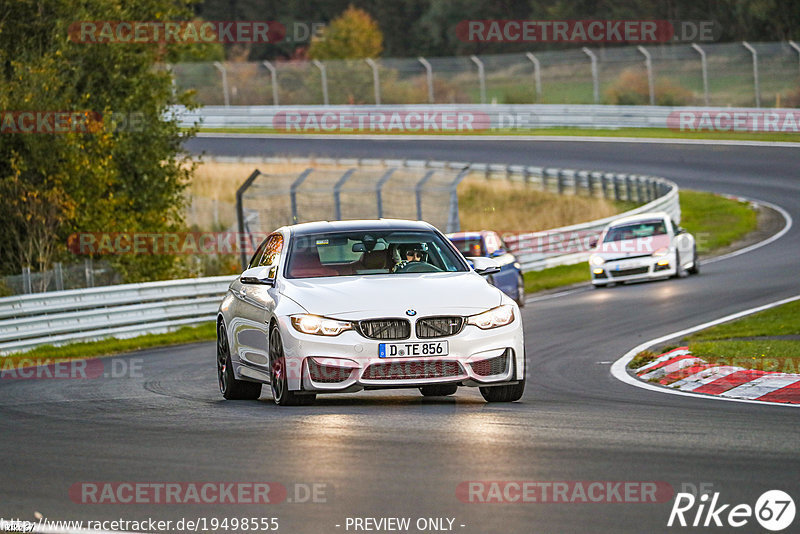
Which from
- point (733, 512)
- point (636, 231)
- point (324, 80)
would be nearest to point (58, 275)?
point (636, 231)

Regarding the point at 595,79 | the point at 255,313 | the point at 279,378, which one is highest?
the point at 595,79

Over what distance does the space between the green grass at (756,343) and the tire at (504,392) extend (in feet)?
9.95

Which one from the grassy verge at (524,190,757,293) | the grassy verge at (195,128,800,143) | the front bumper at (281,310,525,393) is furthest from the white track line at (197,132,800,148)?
the front bumper at (281,310,525,393)

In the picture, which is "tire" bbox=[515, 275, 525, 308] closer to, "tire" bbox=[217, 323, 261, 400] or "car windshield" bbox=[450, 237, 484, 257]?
"car windshield" bbox=[450, 237, 484, 257]

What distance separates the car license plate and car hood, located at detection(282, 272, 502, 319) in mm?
221

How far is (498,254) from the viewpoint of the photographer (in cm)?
2303

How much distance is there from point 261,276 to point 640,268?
16.4 meters

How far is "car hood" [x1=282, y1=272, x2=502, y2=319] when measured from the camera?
10266 millimetres

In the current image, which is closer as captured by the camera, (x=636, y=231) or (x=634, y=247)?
(x=634, y=247)

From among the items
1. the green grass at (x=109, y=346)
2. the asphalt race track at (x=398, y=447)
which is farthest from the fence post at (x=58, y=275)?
the asphalt race track at (x=398, y=447)

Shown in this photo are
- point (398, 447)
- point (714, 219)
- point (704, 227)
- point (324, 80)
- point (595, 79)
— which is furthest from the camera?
point (324, 80)

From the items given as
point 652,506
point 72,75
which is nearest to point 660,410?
point 652,506

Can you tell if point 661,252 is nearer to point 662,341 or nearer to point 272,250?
point 662,341

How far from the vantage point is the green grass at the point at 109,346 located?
20719 mm
